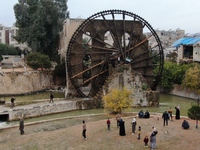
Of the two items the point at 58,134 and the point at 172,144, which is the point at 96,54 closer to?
the point at 58,134

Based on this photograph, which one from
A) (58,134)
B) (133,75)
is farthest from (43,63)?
(58,134)

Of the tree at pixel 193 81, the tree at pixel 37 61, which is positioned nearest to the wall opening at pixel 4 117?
the tree at pixel 193 81

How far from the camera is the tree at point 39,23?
37053mm

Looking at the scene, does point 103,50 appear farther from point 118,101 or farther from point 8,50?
point 8,50

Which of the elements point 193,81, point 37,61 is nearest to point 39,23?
point 37,61

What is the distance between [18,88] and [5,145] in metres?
19.0

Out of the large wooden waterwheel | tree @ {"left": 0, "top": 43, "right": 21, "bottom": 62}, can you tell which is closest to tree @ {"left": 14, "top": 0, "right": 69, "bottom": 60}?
tree @ {"left": 0, "top": 43, "right": 21, "bottom": 62}

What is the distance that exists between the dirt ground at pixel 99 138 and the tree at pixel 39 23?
23.2 m

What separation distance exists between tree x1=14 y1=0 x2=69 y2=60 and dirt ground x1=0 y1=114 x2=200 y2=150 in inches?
913

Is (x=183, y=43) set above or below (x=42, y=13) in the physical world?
below

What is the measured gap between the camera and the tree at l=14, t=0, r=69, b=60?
122ft

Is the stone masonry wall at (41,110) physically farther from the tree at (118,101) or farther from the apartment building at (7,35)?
the apartment building at (7,35)

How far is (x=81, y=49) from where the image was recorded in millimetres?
24578

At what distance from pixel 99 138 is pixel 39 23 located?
89.0ft
